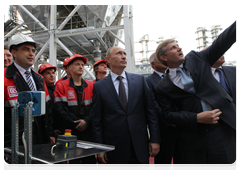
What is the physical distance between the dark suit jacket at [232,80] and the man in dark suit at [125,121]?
128 centimetres

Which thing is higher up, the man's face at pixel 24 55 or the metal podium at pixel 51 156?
the man's face at pixel 24 55

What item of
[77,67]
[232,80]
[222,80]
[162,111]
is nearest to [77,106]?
[77,67]

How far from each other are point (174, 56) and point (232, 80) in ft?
3.89

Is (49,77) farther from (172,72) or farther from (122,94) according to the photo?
(172,72)

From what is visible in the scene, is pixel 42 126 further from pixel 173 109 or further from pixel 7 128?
pixel 173 109

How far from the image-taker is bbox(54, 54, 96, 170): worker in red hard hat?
2.64 m

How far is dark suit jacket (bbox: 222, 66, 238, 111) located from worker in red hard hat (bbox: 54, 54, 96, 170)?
2.20 metres

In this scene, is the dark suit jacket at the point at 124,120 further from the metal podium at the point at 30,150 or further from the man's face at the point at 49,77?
the man's face at the point at 49,77

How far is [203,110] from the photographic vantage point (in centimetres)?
185

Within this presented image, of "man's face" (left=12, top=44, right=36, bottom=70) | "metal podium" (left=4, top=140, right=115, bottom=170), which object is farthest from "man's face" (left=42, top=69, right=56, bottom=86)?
"metal podium" (left=4, top=140, right=115, bottom=170)

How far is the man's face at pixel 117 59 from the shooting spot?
2373 mm

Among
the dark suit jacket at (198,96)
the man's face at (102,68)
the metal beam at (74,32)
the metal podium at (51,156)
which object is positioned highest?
the metal beam at (74,32)

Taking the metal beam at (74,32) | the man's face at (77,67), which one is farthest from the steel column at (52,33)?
the man's face at (77,67)

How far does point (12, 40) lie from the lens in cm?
217
